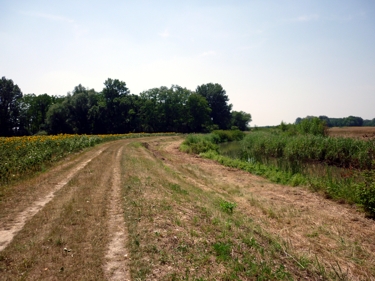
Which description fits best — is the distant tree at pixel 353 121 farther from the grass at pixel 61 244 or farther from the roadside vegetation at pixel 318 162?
the grass at pixel 61 244

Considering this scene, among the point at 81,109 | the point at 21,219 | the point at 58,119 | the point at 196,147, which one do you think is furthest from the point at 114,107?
the point at 21,219

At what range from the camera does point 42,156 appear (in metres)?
15.2

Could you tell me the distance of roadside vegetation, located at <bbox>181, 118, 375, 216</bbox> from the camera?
1012 cm

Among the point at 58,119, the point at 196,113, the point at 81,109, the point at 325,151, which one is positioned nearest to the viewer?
the point at 325,151

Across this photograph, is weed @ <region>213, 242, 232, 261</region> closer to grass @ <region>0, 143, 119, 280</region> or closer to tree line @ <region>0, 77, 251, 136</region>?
grass @ <region>0, 143, 119, 280</region>

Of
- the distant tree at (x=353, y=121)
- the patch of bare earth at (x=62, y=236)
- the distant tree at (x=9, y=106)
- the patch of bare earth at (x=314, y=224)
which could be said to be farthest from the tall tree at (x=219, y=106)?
the patch of bare earth at (x=62, y=236)

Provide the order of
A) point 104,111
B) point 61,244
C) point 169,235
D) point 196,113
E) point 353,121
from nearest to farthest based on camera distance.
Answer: point 61,244 < point 169,235 < point 104,111 < point 196,113 < point 353,121

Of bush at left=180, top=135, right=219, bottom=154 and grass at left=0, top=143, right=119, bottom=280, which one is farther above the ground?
bush at left=180, top=135, right=219, bottom=154

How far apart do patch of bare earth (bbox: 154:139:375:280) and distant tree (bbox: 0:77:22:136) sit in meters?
63.8

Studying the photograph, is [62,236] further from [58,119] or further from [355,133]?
[58,119]

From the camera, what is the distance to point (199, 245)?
5367mm

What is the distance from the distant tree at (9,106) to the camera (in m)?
59.8

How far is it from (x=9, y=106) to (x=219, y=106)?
66807 mm

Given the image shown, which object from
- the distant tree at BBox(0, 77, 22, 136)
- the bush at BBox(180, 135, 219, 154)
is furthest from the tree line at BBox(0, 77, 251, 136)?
the bush at BBox(180, 135, 219, 154)
